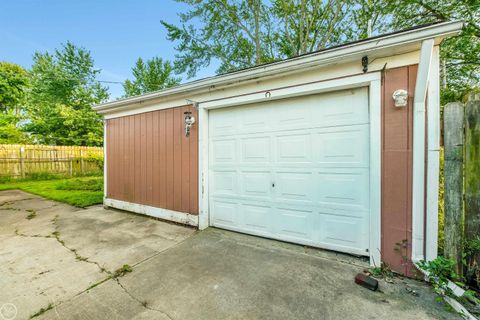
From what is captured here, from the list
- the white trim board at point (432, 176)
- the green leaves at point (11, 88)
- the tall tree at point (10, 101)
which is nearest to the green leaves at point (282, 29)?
the white trim board at point (432, 176)

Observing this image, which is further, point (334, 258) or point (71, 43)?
point (71, 43)

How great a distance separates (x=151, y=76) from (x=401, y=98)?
17.5 metres

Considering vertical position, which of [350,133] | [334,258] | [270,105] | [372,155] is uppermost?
[270,105]

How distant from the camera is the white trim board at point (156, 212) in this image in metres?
3.54

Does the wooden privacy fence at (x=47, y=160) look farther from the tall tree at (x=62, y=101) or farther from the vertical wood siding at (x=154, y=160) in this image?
the vertical wood siding at (x=154, y=160)

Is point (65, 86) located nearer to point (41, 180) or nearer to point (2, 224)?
point (41, 180)

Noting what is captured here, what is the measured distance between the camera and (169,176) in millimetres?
3832

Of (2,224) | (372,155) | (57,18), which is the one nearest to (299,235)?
(372,155)

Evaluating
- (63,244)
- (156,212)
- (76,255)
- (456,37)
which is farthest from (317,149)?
(456,37)

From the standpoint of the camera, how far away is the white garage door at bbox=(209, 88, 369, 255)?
239 centimetres

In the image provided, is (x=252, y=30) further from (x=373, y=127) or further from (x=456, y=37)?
(x=373, y=127)

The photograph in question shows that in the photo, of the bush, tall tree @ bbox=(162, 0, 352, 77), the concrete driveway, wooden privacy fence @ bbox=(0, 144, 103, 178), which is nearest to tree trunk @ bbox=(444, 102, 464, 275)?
the concrete driveway

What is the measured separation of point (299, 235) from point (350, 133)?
59.4 inches

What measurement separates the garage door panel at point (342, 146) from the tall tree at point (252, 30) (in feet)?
23.4
